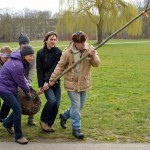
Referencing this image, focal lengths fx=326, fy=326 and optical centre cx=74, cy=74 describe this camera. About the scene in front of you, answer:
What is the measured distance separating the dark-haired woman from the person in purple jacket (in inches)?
17.4

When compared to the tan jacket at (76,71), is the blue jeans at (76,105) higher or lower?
lower

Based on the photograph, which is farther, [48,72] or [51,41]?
[48,72]

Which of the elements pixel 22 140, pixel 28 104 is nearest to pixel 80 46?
pixel 28 104

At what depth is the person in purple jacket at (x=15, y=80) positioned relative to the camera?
4.91 meters

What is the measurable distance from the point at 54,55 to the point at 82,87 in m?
0.74

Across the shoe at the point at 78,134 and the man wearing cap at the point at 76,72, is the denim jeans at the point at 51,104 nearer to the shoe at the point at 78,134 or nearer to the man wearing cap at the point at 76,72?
the man wearing cap at the point at 76,72

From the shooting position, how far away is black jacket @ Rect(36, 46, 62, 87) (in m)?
5.48

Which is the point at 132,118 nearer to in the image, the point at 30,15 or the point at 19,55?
the point at 19,55

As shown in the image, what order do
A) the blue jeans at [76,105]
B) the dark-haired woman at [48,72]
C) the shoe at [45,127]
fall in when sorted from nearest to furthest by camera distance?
the blue jeans at [76,105] → the dark-haired woman at [48,72] → the shoe at [45,127]

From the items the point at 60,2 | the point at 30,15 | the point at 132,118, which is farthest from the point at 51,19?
the point at 132,118

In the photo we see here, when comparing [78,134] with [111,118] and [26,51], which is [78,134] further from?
[26,51]

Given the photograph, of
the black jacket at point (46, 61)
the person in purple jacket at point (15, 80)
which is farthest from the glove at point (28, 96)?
the black jacket at point (46, 61)

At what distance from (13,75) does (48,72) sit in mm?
819

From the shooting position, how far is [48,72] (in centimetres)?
557
